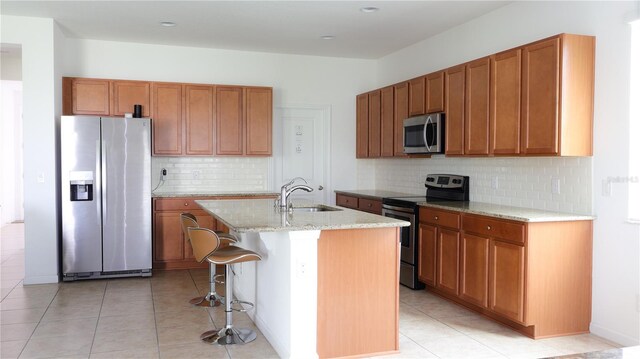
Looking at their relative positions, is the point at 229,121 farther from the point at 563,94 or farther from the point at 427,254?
the point at 563,94

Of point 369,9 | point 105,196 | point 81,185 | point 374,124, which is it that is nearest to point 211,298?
point 105,196

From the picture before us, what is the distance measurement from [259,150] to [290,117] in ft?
2.83

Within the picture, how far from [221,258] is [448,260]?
7.38 feet

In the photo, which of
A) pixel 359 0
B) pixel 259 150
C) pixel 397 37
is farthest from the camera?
pixel 259 150

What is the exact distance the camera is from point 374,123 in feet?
23.7

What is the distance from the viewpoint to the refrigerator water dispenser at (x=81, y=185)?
5957 mm

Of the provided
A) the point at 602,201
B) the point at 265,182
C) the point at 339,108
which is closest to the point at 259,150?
the point at 265,182

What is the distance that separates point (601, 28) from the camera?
4105 mm

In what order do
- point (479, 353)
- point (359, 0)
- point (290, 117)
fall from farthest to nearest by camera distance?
point (290, 117), point (359, 0), point (479, 353)

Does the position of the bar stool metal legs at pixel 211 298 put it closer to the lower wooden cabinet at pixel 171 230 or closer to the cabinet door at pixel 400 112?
the lower wooden cabinet at pixel 171 230

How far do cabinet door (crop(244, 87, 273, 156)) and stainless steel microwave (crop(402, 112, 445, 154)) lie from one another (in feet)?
6.34

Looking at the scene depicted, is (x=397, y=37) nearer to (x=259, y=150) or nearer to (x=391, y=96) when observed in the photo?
(x=391, y=96)

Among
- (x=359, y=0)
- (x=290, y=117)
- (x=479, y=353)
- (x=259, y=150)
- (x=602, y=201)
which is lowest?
(x=479, y=353)

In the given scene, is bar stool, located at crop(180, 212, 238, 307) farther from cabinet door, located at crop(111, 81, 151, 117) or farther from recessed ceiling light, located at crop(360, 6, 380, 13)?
recessed ceiling light, located at crop(360, 6, 380, 13)
